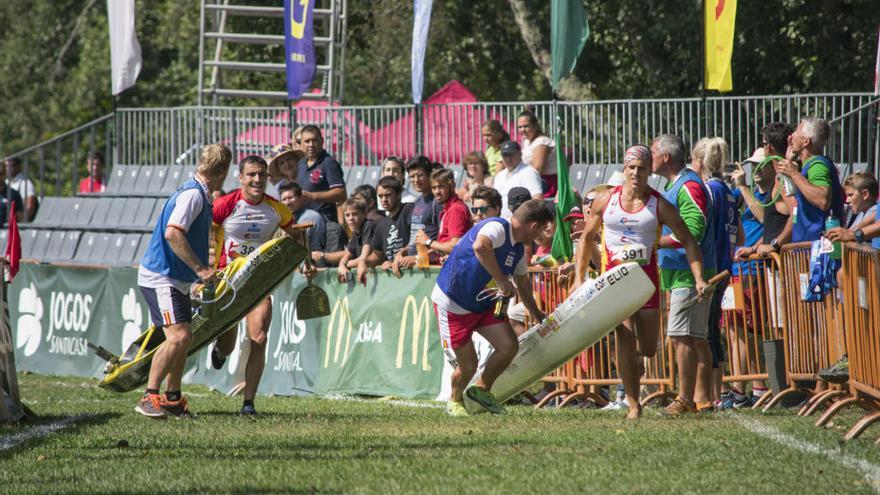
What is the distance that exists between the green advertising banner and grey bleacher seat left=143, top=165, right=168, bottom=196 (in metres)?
2.95

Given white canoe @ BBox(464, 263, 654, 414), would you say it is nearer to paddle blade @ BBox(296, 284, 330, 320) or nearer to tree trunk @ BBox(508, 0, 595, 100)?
paddle blade @ BBox(296, 284, 330, 320)

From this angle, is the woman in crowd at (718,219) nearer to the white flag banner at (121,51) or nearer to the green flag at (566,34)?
the green flag at (566,34)

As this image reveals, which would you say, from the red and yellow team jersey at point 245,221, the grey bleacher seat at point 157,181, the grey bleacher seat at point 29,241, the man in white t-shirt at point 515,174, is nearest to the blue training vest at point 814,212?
the man in white t-shirt at point 515,174

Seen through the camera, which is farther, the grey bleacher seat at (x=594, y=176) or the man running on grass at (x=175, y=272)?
the grey bleacher seat at (x=594, y=176)

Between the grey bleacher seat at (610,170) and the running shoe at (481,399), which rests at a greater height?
the grey bleacher seat at (610,170)

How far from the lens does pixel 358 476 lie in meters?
7.33

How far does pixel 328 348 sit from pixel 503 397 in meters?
3.70

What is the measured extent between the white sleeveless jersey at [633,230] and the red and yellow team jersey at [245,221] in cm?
269

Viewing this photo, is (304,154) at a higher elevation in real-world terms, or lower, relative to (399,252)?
higher

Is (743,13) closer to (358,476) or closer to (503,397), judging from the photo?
(503,397)

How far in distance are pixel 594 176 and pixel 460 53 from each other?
51.4 ft

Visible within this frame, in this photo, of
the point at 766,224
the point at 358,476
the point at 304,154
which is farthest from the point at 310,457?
the point at 304,154

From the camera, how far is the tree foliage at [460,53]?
74.3 feet

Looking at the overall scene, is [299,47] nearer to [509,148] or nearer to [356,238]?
[509,148]
